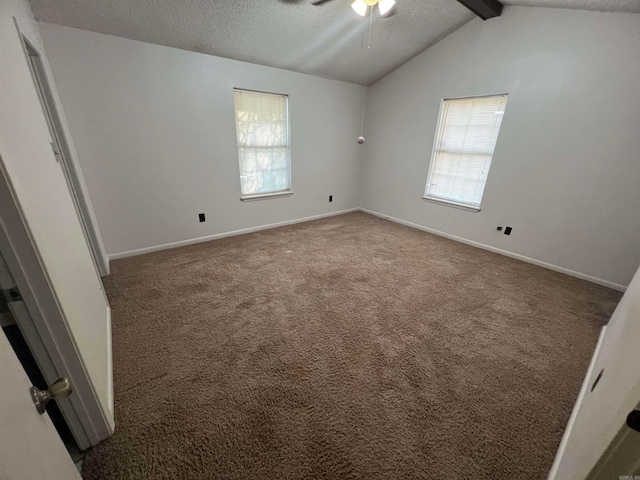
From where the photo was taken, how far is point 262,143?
368 centimetres

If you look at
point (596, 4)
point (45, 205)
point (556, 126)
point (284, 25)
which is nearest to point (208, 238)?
point (45, 205)

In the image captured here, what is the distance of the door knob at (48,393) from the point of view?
56 centimetres

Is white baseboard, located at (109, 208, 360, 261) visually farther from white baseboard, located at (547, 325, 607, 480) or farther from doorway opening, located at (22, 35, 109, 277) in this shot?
white baseboard, located at (547, 325, 607, 480)

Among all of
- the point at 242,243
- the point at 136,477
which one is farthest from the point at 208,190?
the point at 136,477

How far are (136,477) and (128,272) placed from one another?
209 cm

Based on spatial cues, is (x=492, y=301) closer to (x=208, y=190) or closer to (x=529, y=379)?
(x=529, y=379)

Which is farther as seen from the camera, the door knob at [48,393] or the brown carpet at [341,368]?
the brown carpet at [341,368]

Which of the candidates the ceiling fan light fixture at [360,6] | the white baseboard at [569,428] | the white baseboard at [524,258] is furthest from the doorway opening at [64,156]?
the white baseboard at [524,258]

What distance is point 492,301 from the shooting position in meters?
2.40

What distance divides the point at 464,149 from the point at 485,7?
1489 mm

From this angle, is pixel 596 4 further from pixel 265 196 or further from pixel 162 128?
pixel 162 128

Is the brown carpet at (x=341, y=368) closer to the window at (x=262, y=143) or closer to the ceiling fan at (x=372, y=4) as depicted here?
the window at (x=262, y=143)

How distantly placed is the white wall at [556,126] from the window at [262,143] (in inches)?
81.2

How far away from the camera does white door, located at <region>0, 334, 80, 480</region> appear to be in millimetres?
426
